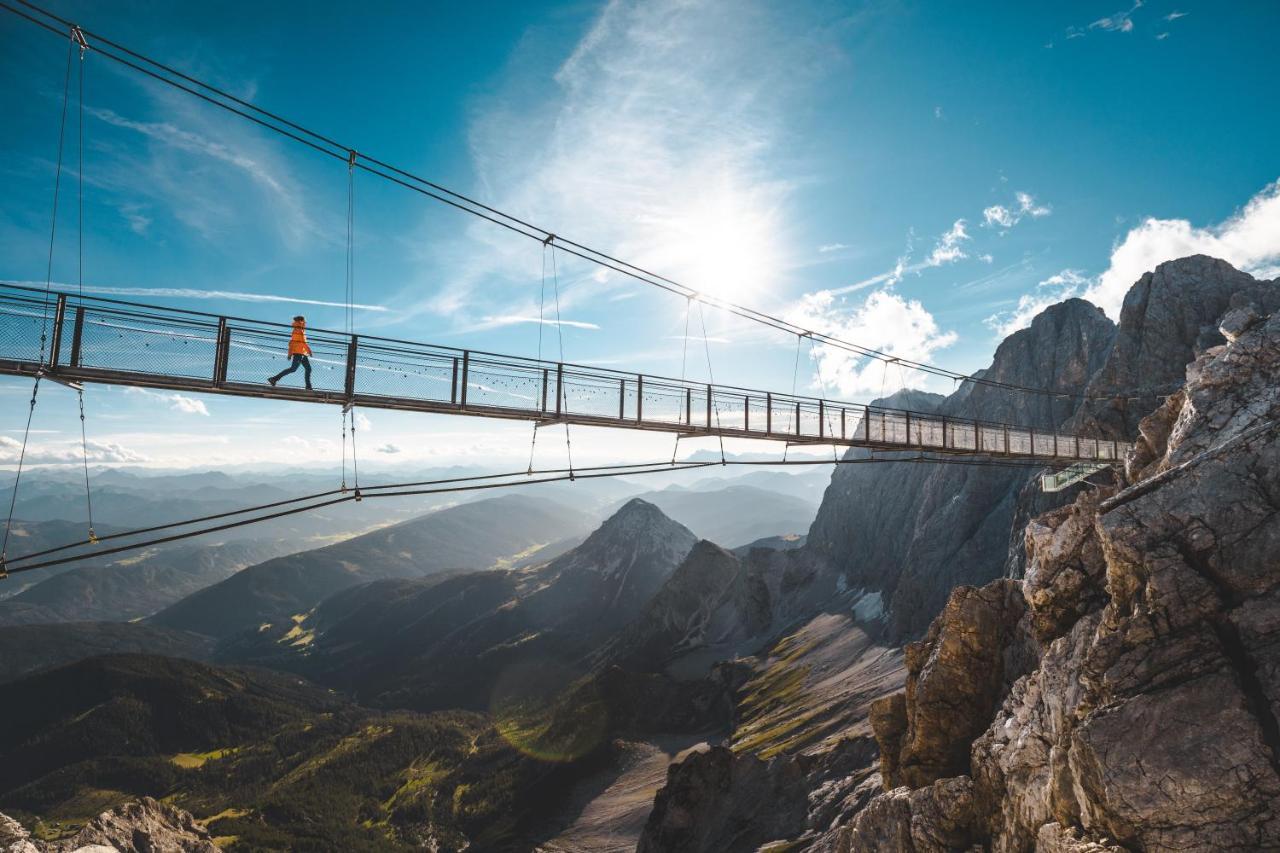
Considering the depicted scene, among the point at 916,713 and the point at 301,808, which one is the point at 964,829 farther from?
the point at 301,808

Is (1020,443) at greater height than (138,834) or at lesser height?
greater

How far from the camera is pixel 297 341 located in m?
14.1

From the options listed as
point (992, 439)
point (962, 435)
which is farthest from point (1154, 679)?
point (992, 439)

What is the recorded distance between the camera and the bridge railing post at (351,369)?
15.0 meters

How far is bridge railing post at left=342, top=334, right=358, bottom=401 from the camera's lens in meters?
15.0

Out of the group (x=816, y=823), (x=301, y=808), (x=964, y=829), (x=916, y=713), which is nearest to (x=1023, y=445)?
(x=916, y=713)

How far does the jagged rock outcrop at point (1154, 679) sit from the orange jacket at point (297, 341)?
67.9 feet

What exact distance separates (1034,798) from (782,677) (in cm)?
9203

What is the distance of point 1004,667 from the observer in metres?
22.0

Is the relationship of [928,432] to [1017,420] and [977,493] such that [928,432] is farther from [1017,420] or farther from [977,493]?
[1017,420]

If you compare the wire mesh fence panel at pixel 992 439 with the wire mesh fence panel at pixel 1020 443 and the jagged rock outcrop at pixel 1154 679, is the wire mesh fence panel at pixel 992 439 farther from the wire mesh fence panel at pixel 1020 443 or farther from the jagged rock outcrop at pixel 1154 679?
the jagged rock outcrop at pixel 1154 679

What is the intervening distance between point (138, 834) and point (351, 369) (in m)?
70.5

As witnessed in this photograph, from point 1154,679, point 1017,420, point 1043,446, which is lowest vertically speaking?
point 1154,679

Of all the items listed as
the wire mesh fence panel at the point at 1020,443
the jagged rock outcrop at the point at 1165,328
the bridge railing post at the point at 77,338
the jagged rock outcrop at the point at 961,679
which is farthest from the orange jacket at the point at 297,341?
the jagged rock outcrop at the point at 1165,328
